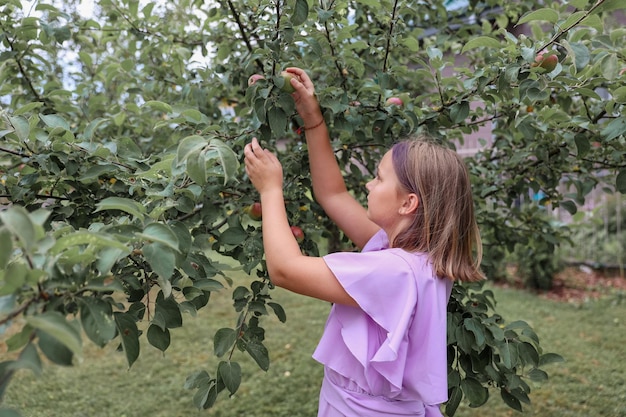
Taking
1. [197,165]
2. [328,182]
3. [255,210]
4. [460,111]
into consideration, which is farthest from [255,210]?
[460,111]

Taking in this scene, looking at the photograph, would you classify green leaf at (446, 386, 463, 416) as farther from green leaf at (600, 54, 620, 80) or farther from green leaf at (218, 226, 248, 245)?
green leaf at (600, 54, 620, 80)

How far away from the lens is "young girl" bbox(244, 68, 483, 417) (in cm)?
128

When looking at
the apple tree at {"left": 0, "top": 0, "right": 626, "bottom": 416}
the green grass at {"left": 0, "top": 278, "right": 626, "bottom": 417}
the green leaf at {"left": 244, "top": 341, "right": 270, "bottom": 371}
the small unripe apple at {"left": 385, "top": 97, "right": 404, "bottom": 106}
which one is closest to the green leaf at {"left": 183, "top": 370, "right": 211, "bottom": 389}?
the apple tree at {"left": 0, "top": 0, "right": 626, "bottom": 416}

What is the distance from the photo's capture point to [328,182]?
69.3 inches

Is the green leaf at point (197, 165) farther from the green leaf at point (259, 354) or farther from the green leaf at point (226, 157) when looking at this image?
the green leaf at point (259, 354)

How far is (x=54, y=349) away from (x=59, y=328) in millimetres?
90

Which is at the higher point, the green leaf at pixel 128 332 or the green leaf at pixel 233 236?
the green leaf at pixel 233 236

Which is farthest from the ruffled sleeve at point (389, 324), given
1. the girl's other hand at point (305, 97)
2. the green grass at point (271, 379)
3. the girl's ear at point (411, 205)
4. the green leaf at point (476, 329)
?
the green grass at point (271, 379)

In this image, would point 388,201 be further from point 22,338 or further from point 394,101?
point 22,338

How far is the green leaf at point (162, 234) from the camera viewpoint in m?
0.93

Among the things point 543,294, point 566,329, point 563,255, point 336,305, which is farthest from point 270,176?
point 563,255

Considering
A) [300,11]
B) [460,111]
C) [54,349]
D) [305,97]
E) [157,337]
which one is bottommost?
[157,337]

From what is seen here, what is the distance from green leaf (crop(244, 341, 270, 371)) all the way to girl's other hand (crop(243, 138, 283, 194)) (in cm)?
46

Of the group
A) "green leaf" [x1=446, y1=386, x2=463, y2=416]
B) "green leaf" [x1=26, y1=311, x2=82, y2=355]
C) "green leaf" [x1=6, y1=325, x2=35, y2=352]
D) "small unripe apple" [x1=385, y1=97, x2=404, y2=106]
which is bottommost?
"green leaf" [x1=446, y1=386, x2=463, y2=416]
